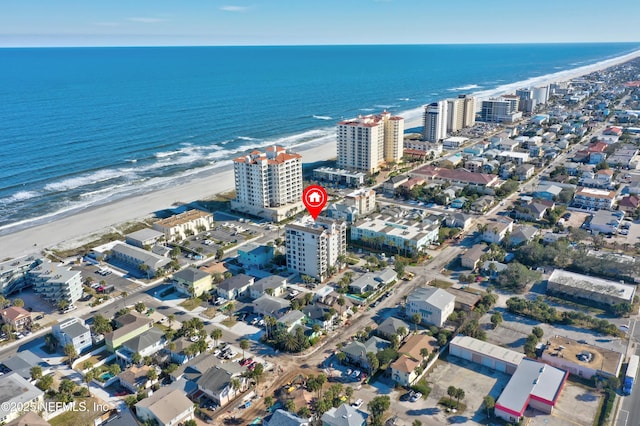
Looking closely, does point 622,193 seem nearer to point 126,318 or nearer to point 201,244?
point 201,244

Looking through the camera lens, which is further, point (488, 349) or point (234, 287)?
point (234, 287)

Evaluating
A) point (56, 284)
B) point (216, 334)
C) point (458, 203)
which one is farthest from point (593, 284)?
point (56, 284)

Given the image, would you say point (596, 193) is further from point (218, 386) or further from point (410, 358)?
point (218, 386)

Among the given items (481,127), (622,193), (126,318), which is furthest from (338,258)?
(481,127)

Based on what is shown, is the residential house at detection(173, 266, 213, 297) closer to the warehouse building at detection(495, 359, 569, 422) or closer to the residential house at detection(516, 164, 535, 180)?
the warehouse building at detection(495, 359, 569, 422)

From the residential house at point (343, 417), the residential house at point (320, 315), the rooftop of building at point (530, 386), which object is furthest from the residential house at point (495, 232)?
the residential house at point (343, 417)

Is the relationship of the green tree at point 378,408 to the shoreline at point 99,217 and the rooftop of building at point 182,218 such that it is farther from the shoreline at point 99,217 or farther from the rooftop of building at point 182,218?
the shoreline at point 99,217
